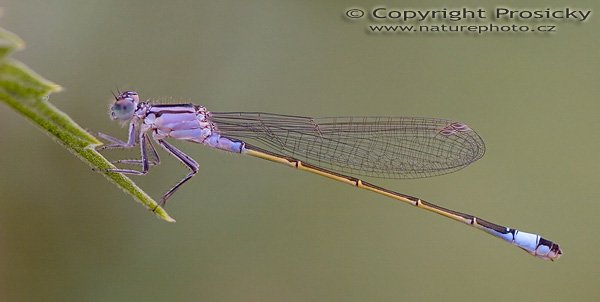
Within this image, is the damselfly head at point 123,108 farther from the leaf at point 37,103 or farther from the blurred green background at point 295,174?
the leaf at point 37,103

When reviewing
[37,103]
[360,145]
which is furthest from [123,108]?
[37,103]

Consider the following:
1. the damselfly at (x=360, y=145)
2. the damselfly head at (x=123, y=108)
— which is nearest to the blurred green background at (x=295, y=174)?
the damselfly at (x=360, y=145)

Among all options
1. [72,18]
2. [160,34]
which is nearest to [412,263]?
[160,34]

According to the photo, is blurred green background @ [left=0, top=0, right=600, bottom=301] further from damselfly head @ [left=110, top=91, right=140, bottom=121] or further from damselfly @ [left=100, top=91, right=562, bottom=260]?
damselfly head @ [left=110, top=91, right=140, bottom=121]

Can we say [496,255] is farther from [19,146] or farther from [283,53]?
[19,146]

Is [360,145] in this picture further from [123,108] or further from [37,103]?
[37,103]

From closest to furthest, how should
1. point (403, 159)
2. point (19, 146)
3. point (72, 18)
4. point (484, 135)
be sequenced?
point (403, 159), point (19, 146), point (72, 18), point (484, 135)

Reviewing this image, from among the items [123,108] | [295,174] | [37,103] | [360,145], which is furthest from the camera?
[295,174]

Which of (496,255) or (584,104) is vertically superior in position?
(584,104)
